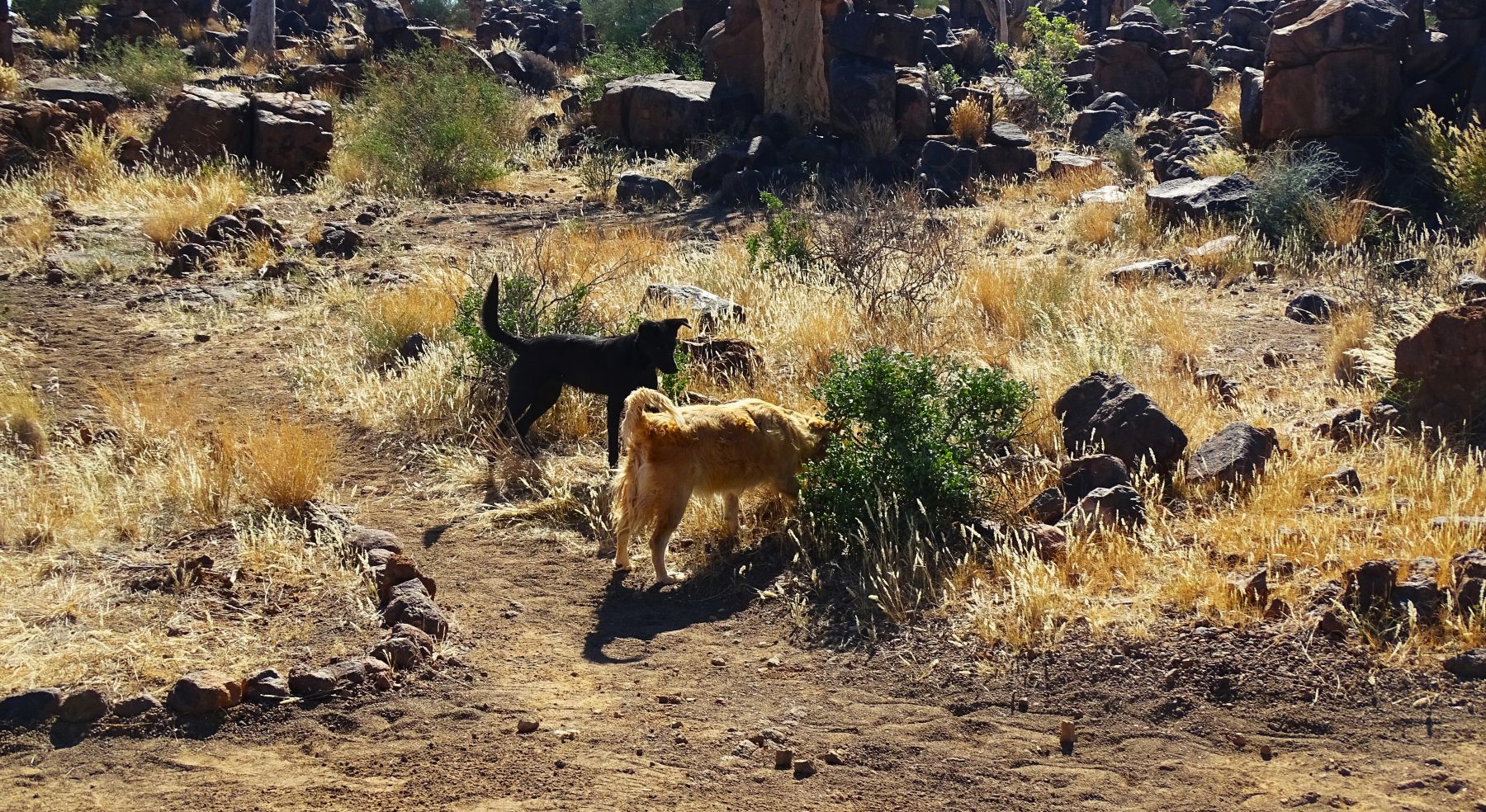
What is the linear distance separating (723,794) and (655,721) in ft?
1.99

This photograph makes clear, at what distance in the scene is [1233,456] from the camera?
629 centimetres

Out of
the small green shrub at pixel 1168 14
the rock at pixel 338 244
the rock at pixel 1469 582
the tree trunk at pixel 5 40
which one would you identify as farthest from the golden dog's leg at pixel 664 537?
the small green shrub at pixel 1168 14

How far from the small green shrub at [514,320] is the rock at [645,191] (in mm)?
7843

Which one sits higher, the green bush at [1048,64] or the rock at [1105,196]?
the green bush at [1048,64]

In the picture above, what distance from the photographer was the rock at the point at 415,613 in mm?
5547

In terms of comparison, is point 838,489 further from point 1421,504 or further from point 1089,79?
point 1089,79

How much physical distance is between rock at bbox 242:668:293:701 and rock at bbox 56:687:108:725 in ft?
1.64

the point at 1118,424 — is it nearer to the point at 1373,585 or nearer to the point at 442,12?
the point at 1373,585

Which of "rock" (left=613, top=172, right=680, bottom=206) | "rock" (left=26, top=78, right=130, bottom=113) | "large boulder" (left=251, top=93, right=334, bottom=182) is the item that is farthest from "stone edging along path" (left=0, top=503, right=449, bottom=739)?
"rock" (left=26, top=78, right=130, bottom=113)

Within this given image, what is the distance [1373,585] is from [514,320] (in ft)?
20.0

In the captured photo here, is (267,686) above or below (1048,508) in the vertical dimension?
below

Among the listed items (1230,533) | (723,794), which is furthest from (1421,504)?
(723,794)

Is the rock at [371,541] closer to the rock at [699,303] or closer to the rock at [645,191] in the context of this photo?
the rock at [699,303]

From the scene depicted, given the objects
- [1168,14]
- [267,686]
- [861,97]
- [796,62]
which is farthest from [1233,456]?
[1168,14]
